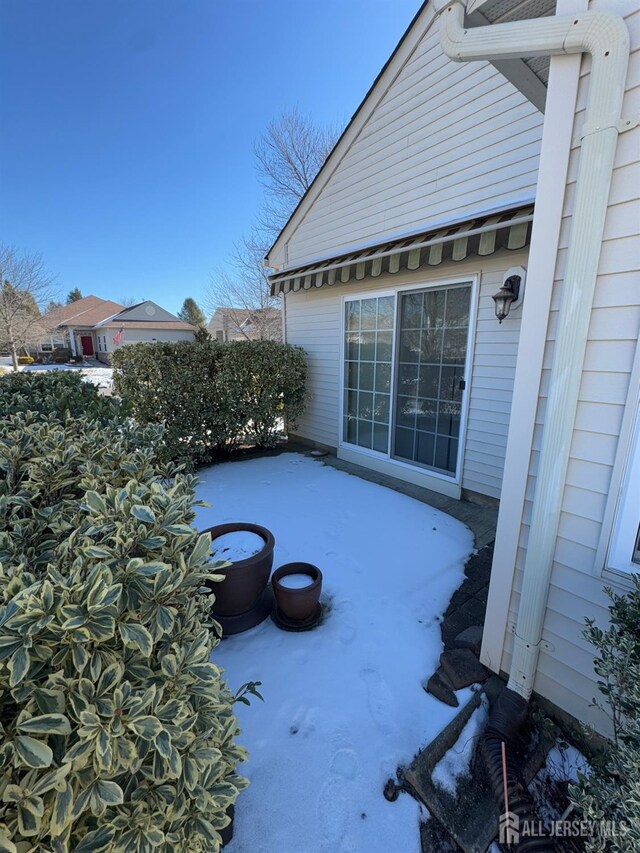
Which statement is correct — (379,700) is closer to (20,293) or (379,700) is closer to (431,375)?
(431,375)

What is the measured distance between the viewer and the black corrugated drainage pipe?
130 centimetres

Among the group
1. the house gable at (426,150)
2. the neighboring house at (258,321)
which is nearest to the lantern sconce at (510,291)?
the house gable at (426,150)

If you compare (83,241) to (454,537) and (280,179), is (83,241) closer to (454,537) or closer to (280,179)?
(280,179)

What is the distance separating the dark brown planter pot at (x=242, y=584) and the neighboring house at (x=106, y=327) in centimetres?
2168

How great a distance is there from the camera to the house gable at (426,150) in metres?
3.46

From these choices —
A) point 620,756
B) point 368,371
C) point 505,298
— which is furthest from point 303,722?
point 368,371

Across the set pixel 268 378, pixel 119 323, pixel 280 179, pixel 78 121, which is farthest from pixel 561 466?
pixel 119 323

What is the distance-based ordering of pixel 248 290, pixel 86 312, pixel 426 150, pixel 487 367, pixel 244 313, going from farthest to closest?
pixel 86 312 < pixel 244 313 < pixel 248 290 < pixel 426 150 < pixel 487 367

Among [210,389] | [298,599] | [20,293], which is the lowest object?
[298,599]

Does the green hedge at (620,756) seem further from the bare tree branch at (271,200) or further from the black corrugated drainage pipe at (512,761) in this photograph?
the bare tree branch at (271,200)

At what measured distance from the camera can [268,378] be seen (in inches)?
230

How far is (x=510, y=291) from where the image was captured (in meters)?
3.45

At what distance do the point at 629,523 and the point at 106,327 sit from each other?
2979cm

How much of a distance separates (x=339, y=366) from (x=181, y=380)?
2.35 m
